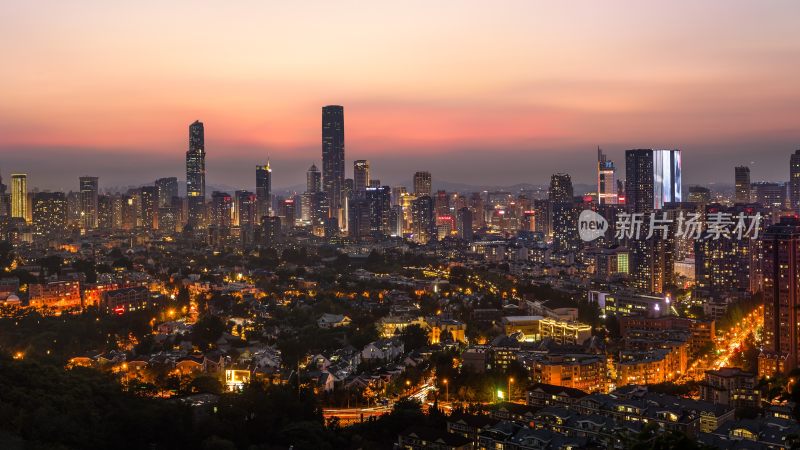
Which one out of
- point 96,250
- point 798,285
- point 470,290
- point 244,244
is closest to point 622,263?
point 470,290

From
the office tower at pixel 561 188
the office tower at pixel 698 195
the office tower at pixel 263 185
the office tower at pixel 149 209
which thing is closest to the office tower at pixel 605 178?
the office tower at pixel 561 188

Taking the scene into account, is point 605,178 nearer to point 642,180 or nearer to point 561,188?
point 561,188

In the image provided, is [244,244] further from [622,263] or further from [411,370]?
[411,370]

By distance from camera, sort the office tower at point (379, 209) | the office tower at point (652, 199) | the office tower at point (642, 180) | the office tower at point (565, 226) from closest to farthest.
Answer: the office tower at point (652, 199)
the office tower at point (642, 180)
the office tower at point (565, 226)
the office tower at point (379, 209)

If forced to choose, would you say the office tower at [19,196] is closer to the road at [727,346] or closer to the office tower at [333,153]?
the office tower at [333,153]

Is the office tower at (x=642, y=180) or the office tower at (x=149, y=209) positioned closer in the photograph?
the office tower at (x=642, y=180)

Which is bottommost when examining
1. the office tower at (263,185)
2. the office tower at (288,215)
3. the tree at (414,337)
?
the tree at (414,337)

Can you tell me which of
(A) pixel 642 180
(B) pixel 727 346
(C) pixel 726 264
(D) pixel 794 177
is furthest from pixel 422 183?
(B) pixel 727 346
